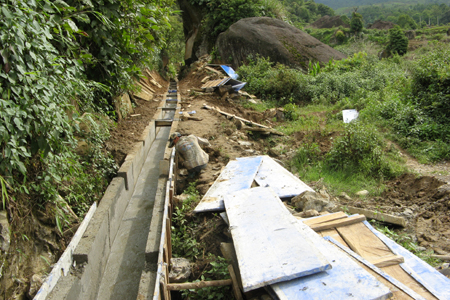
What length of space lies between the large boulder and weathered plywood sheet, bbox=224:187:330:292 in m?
11.2

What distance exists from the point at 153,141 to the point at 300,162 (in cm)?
419

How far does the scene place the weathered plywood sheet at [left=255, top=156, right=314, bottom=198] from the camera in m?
4.29

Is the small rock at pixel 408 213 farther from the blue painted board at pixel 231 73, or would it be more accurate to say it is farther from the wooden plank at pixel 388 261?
the blue painted board at pixel 231 73

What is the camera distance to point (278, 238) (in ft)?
9.50

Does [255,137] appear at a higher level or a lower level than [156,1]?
lower

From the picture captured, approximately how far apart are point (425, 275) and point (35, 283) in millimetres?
3652

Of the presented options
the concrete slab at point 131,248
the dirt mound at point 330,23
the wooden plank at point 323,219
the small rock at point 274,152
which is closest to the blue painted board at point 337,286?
the wooden plank at point 323,219

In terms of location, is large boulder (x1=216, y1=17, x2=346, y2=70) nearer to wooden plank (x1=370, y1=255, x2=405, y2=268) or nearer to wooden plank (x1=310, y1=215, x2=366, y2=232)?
wooden plank (x1=310, y1=215, x2=366, y2=232)

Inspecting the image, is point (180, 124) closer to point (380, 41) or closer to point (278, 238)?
point (278, 238)

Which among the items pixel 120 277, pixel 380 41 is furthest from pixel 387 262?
pixel 380 41

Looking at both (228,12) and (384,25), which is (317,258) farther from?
(384,25)

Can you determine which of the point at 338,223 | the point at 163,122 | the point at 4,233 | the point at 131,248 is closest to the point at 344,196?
the point at 338,223

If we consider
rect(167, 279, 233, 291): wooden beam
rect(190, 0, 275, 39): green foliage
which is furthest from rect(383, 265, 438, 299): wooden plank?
rect(190, 0, 275, 39): green foliage

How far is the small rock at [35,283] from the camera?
2.85 metres
